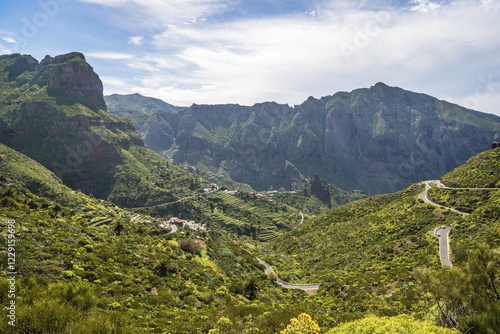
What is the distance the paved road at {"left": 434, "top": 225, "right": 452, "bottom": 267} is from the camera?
52159 millimetres

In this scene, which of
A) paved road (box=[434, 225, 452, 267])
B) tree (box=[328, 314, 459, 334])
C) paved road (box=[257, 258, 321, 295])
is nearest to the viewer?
tree (box=[328, 314, 459, 334])

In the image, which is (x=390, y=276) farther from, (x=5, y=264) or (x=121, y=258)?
(x=5, y=264)

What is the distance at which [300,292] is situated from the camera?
60.6m

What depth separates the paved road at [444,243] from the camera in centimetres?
5216

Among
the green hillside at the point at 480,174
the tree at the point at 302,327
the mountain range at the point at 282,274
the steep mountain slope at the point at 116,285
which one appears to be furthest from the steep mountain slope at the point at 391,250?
the steep mountain slope at the point at 116,285

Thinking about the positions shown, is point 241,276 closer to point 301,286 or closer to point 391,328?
point 301,286

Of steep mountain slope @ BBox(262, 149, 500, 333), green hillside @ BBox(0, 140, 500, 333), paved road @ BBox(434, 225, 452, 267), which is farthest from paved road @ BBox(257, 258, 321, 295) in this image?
paved road @ BBox(434, 225, 452, 267)

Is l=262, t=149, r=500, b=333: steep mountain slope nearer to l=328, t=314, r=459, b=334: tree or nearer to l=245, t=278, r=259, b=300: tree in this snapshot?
l=328, t=314, r=459, b=334: tree

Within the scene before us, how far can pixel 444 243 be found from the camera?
194 feet

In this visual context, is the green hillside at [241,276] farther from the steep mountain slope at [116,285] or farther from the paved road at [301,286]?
the paved road at [301,286]

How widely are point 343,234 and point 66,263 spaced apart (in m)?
78.2

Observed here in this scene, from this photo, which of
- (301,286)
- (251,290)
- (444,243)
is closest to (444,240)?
(444,243)

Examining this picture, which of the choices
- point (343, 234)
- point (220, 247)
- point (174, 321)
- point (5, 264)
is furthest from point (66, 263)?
point (343, 234)

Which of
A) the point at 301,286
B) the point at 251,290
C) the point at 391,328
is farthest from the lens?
the point at 301,286
